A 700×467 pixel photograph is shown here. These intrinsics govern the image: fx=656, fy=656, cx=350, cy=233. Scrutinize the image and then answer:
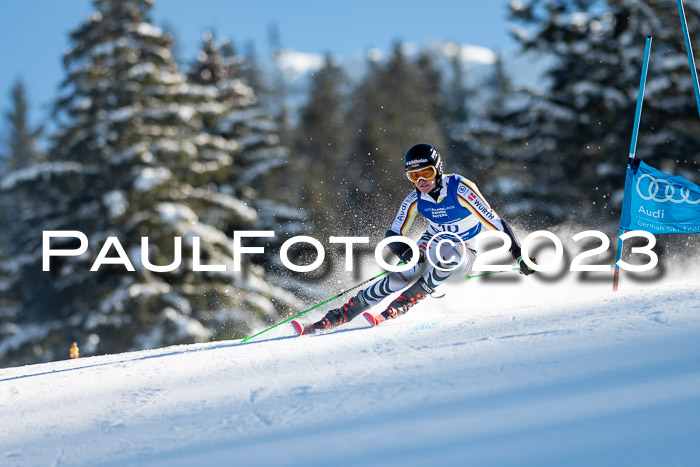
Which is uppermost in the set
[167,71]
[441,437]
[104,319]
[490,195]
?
[167,71]

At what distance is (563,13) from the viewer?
56.0 feet

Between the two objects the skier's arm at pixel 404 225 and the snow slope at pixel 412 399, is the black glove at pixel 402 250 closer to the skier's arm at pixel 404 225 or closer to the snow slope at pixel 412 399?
the skier's arm at pixel 404 225

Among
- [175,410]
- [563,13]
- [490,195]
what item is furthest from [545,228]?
[175,410]

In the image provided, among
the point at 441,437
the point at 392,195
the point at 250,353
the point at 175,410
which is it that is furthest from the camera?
the point at 392,195

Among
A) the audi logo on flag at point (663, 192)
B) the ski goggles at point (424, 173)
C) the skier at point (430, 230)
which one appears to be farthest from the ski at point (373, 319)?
the audi logo on flag at point (663, 192)

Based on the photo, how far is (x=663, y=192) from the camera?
6.33 m

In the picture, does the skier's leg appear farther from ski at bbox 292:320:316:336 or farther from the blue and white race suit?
ski at bbox 292:320:316:336

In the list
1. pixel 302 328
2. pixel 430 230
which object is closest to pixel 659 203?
pixel 430 230

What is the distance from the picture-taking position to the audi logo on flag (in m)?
6.26

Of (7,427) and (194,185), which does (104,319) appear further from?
(7,427)

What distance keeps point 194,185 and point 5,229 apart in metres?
25.0

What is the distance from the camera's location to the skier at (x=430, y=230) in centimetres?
623

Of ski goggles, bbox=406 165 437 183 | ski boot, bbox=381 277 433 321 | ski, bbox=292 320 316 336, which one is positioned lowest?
ski, bbox=292 320 316 336

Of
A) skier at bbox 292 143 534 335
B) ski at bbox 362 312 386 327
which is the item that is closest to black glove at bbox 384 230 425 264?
skier at bbox 292 143 534 335
